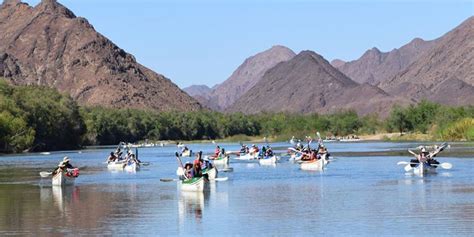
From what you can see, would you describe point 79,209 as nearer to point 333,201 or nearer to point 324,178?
point 333,201

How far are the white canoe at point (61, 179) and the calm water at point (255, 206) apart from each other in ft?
1.85

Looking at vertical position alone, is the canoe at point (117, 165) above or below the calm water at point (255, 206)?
above

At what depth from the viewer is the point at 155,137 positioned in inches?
7569

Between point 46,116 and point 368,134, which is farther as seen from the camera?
point 368,134

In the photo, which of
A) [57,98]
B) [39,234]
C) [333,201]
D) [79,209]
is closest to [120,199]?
[79,209]

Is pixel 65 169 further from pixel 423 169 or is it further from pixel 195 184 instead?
pixel 423 169

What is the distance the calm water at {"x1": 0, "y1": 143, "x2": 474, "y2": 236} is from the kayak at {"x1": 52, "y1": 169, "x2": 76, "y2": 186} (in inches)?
20.7

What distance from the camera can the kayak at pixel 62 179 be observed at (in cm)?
5131

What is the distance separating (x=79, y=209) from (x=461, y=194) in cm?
1542

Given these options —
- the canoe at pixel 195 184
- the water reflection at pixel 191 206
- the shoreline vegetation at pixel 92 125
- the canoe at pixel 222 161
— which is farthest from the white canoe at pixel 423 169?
the shoreline vegetation at pixel 92 125

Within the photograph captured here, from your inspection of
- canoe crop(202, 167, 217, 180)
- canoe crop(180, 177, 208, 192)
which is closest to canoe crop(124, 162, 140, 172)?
canoe crop(202, 167, 217, 180)

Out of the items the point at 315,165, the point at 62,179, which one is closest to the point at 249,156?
the point at 315,165

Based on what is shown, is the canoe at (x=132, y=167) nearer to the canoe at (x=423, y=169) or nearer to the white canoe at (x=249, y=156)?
the white canoe at (x=249, y=156)

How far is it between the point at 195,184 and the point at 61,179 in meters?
10.3
